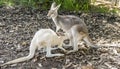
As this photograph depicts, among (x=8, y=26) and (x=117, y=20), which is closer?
(x=8, y=26)

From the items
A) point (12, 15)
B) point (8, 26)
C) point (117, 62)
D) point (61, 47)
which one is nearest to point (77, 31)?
point (61, 47)

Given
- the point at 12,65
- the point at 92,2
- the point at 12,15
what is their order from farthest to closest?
the point at 92,2
the point at 12,15
the point at 12,65

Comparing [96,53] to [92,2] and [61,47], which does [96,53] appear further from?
[92,2]

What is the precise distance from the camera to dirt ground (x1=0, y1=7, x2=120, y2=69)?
13.8ft

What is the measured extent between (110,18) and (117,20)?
0.48ft

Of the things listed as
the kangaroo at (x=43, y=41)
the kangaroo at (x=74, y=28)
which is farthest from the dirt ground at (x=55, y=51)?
the kangaroo at (x=74, y=28)

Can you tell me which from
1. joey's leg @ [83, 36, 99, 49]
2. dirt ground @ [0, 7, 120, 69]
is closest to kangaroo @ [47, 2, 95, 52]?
joey's leg @ [83, 36, 99, 49]

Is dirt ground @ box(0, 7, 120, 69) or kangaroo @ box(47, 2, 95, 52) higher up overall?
kangaroo @ box(47, 2, 95, 52)

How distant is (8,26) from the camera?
5.63m

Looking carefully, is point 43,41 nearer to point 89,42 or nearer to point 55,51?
point 55,51

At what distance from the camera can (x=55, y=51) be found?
452 cm

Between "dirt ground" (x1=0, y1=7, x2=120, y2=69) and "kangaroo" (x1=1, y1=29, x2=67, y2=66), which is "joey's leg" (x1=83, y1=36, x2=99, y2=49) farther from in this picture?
"kangaroo" (x1=1, y1=29, x2=67, y2=66)

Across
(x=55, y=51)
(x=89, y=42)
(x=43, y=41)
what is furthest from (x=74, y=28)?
(x=43, y=41)

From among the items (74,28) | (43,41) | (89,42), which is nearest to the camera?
(43,41)
